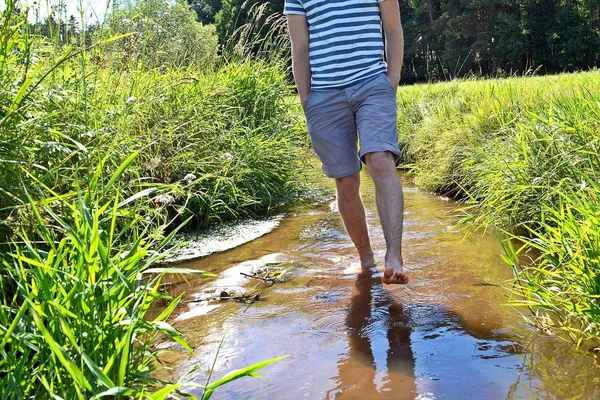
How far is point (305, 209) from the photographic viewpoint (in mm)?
4773

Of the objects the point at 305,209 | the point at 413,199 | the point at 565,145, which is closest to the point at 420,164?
the point at 413,199

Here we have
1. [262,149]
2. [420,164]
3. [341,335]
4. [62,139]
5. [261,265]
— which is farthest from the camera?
[420,164]

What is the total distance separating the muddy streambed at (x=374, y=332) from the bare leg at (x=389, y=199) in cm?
27

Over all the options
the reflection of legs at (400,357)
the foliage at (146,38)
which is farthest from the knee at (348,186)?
the foliage at (146,38)

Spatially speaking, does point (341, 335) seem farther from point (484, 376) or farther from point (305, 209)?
point (305, 209)

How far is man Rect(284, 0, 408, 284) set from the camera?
106 inches

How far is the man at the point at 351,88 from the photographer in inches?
106

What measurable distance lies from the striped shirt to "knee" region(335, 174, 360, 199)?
1.57ft

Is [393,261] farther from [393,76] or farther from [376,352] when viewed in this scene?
[393,76]

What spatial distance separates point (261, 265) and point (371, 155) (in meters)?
1.00

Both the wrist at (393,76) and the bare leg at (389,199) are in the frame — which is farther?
the wrist at (393,76)

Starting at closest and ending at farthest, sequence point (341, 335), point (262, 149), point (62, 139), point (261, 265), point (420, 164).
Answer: point (341, 335) → point (62, 139) → point (261, 265) → point (262, 149) → point (420, 164)

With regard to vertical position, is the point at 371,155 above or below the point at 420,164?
above

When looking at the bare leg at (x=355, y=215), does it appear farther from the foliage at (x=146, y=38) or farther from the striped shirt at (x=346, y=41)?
the foliage at (x=146, y=38)
